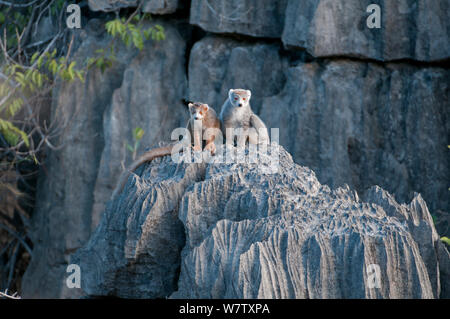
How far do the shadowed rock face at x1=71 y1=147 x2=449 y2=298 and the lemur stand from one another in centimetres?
9

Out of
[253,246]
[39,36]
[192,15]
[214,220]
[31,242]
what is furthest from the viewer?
[31,242]

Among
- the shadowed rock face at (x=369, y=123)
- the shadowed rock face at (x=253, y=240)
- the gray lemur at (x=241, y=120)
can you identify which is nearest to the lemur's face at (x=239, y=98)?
the gray lemur at (x=241, y=120)

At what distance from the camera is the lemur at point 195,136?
477 cm

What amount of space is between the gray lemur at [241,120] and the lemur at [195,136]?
121 millimetres

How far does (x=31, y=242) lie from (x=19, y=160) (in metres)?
1.51

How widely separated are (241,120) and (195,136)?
0.45 m

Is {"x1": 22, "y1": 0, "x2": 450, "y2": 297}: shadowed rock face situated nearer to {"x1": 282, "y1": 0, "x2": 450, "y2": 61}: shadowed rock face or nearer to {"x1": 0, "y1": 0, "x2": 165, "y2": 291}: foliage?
{"x1": 282, "y1": 0, "x2": 450, "y2": 61}: shadowed rock face

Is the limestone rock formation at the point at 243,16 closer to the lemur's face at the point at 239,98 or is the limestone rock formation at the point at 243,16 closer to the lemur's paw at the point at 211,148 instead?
the lemur's face at the point at 239,98

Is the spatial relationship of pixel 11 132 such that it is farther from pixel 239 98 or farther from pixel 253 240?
pixel 253 240

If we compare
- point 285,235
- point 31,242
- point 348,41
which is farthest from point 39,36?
point 285,235

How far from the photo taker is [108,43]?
26.0 ft

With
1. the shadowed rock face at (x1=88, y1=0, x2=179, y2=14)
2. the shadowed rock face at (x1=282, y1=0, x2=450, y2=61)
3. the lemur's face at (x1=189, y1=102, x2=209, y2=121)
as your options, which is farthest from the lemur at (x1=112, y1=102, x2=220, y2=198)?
the shadowed rock face at (x1=88, y1=0, x2=179, y2=14)

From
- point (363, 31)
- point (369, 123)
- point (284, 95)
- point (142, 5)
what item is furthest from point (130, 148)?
point (363, 31)

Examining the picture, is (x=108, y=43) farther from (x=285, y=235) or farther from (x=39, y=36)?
(x=285, y=235)
